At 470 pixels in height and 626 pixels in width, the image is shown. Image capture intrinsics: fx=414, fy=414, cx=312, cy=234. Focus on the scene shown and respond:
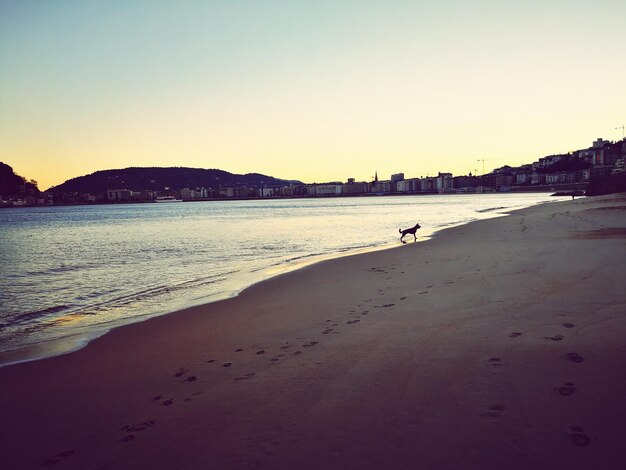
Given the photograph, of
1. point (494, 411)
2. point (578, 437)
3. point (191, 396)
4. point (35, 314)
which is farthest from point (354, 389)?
point (35, 314)

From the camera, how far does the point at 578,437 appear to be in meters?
2.73

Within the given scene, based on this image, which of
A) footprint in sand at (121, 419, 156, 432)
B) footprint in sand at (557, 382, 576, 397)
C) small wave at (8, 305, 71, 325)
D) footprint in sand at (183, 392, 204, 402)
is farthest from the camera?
small wave at (8, 305, 71, 325)

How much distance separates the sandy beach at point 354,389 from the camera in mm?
2834

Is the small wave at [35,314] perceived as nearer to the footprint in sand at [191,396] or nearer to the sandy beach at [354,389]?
the sandy beach at [354,389]

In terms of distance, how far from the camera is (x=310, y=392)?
3.83m

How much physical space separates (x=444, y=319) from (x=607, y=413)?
283cm

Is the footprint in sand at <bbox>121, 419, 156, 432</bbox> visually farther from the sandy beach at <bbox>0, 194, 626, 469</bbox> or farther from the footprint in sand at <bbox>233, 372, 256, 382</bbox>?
the footprint in sand at <bbox>233, 372, 256, 382</bbox>

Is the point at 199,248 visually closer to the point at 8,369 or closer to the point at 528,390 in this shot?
the point at 8,369

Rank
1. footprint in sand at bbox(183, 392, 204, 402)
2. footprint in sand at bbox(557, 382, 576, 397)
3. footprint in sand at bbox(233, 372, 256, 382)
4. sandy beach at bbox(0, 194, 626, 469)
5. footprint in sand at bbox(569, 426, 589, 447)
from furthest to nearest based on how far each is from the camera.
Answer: footprint in sand at bbox(233, 372, 256, 382) < footprint in sand at bbox(183, 392, 204, 402) < footprint in sand at bbox(557, 382, 576, 397) < sandy beach at bbox(0, 194, 626, 469) < footprint in sand at bbox(569, 426, 589, 447)

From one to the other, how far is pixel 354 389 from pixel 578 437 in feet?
5.69

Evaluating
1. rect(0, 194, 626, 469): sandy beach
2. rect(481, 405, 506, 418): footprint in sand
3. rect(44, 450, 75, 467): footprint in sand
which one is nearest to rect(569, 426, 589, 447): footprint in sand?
rect(0, 194, 626, 469): sandy beach

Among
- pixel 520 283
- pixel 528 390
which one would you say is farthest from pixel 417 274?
pixel 528 390

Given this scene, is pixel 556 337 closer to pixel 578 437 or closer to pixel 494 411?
pixel 494 411

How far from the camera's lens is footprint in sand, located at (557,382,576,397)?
330cm
